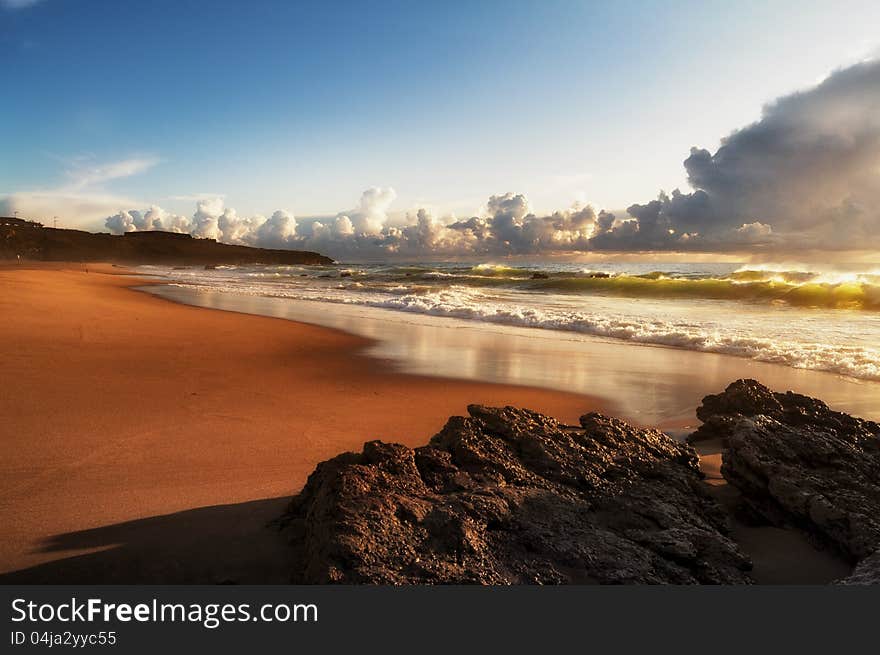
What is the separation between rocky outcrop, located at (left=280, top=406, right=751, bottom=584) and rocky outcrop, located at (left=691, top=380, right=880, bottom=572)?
12.8 inches

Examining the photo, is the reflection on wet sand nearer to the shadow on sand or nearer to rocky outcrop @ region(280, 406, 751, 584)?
rocky outcrop @ region(280, 406, 751, 584)

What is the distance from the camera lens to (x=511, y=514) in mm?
2672

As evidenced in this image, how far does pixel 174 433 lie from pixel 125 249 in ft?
470

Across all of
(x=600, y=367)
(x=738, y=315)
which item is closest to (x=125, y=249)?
(x=738, y=315)

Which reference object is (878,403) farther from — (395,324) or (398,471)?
(395,324)

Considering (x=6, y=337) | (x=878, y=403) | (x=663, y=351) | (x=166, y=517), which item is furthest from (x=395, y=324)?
(x=166, y=517)

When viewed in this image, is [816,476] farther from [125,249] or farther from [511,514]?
[125,249]

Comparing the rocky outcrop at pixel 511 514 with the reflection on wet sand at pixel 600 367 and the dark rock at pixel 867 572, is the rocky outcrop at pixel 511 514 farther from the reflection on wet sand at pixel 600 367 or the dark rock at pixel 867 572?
the reflection on wet sand at pixel 600 367

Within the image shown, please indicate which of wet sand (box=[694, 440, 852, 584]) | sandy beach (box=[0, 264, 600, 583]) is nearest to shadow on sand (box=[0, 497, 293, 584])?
sandy beach (box=[0, 264, 600, 583])

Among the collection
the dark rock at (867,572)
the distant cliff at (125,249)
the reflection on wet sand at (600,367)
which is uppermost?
the distant cliff at (125,249)

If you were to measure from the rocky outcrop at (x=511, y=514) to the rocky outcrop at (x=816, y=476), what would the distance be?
32 centimetres

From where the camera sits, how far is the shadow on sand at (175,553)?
8.08 feet

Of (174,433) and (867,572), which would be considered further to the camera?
(174,433)

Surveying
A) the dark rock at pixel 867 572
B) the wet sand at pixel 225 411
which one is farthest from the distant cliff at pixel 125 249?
the dark rock at pixel 867 572
